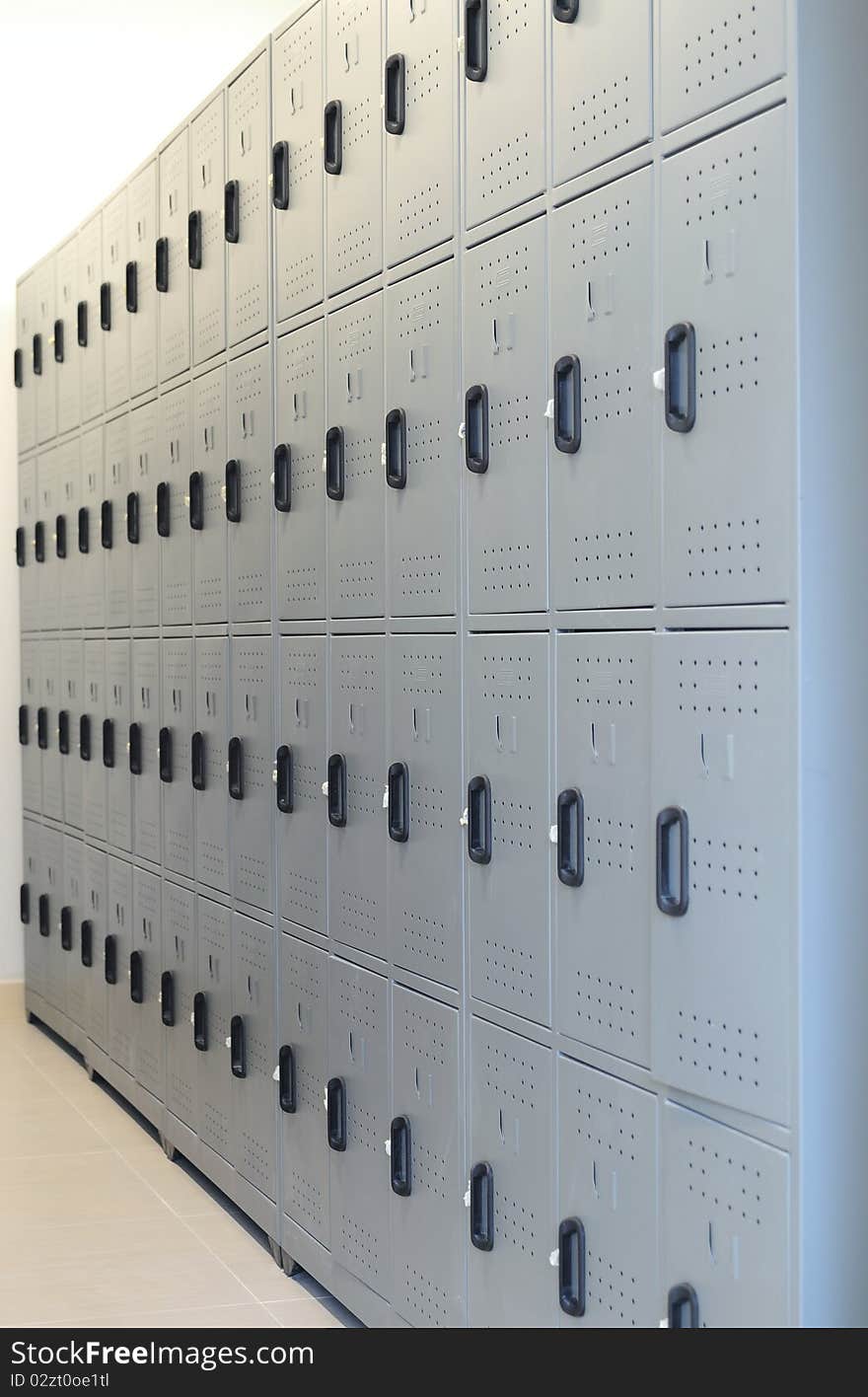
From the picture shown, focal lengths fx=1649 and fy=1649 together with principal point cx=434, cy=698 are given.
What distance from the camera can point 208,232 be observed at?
447 cm

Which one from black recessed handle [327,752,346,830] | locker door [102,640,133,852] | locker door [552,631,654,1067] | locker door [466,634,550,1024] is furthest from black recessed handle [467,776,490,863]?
locker door [102,640,133,852]

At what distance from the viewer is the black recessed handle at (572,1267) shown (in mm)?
2607

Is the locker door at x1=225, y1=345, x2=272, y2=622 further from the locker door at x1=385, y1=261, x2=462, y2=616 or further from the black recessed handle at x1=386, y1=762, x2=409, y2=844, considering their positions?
the black recessed handle at x1=386, y1=762, x2=409, y2=844

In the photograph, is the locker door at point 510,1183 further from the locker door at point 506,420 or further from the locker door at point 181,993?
the locker door at point 181,993

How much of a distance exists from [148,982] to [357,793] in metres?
1.98

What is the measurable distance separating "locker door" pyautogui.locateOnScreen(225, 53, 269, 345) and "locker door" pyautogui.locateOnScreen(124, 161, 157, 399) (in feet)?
2.67

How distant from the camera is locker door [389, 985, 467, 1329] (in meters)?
3.06

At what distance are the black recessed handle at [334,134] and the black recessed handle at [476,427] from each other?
2.90ft

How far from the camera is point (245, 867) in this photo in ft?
13.9

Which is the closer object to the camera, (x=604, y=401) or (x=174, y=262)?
(x=604, y=401)

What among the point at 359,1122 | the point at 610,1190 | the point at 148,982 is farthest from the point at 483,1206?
the point at 148,982

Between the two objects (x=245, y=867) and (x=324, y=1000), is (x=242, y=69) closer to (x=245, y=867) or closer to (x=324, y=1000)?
(x=245, y=867)

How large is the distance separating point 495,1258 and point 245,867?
5.14 feet

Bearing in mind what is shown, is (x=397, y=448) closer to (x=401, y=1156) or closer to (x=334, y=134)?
(x=334, y=134)
